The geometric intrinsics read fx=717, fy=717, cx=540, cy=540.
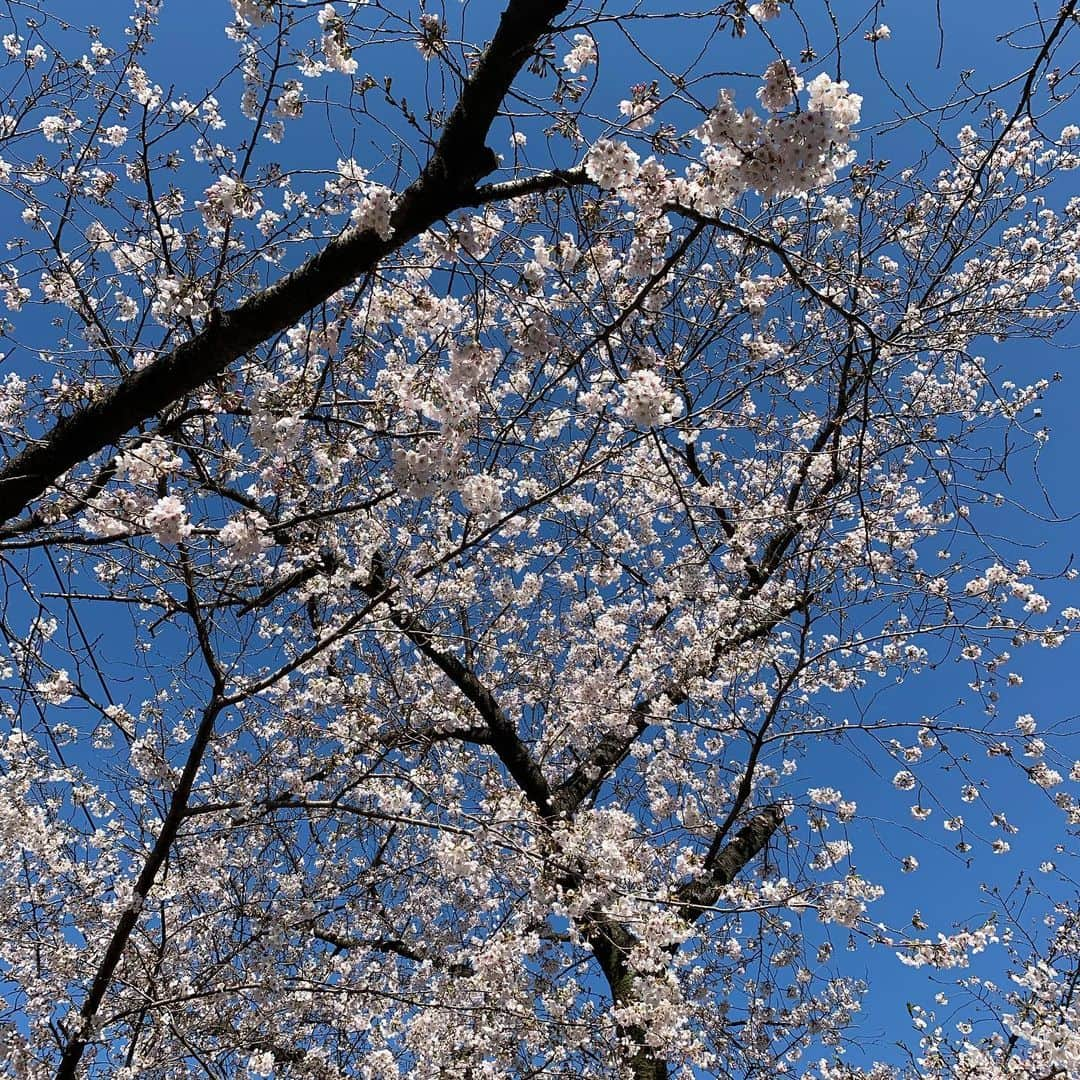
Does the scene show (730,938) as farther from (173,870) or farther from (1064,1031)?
(173,870)

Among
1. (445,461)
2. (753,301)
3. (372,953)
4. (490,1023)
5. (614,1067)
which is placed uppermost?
(753,301)

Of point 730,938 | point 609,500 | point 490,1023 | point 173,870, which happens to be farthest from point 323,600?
point 730,938

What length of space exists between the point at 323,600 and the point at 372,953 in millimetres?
3705

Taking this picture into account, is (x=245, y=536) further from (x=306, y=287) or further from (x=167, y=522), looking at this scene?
(x=306, y=287)

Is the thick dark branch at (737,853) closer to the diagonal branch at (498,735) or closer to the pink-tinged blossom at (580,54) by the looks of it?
the diagonal branch at (498,735)

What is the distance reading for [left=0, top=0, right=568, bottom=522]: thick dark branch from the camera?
2490mm

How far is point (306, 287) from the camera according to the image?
2.79 metres

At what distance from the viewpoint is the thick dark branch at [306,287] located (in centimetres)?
249

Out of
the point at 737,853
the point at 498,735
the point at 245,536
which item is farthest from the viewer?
the point at 737,853

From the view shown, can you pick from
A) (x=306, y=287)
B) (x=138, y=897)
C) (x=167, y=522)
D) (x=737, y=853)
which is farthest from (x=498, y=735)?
(x=306, y=287)

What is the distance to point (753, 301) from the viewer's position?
4586mm

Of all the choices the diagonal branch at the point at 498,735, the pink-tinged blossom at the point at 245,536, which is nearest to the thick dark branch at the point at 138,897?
the pink-tinged blossom at the point at 245,536

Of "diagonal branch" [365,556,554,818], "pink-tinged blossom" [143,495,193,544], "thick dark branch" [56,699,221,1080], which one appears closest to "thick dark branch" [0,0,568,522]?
"pink-tinged blossom" [143,495,193,544]

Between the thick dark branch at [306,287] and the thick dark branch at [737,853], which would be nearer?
the thick dark branch at [306,287]
